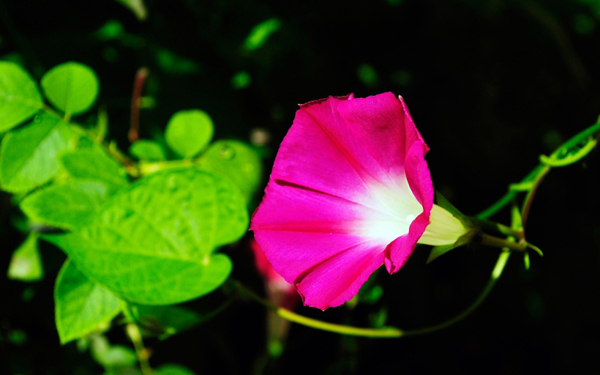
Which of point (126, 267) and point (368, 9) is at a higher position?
point (368, 9)

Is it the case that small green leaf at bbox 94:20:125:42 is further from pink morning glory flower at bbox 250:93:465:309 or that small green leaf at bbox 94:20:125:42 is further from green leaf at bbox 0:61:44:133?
pink morning glory flower at bbox 250:93:465:309

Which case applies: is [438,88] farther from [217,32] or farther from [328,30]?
[217,32]

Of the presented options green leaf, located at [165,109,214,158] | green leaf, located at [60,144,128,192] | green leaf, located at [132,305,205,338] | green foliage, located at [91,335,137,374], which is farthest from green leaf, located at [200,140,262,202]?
green foliage, located at [91,335,137,374]

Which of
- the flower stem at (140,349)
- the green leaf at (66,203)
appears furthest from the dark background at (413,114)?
the green leaf at (66,203)

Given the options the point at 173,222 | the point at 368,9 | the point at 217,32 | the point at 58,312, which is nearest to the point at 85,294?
the point at 58,312

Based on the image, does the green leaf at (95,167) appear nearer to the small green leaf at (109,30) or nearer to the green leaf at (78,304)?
the green leaf at (78,304)

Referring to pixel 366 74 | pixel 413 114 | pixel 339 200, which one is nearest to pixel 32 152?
pixel 339 200
